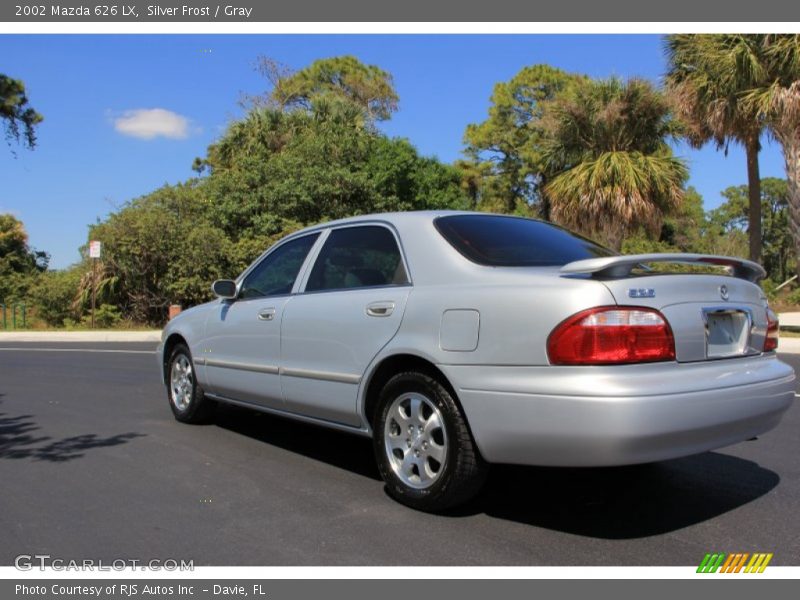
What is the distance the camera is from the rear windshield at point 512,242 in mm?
3916

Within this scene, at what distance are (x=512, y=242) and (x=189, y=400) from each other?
11.2ft

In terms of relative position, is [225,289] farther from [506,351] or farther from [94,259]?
[94,259]

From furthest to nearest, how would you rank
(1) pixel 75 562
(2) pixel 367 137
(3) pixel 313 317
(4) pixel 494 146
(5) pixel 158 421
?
1. (4) pixel 494 146
2. (2) pixel 367 137
3. (5) pixel 158 421
4. (3) pixel 313 317
5. (1) pixel 75 562

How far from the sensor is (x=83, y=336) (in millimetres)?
17297

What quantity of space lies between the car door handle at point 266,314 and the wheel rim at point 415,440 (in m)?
1.44

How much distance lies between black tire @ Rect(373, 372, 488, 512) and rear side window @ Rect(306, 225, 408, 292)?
2.13 ft

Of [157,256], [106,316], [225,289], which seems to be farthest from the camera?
[106,316]

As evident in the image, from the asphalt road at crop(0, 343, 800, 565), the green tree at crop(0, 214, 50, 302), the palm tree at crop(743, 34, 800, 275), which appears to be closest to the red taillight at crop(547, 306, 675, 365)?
the asphalt road at crop(0, 343, 800, 565)

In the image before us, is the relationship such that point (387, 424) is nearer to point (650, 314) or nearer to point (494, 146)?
point (650, 314)

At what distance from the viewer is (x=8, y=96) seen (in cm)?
2039

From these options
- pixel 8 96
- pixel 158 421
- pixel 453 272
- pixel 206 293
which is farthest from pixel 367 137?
pixel 453 272

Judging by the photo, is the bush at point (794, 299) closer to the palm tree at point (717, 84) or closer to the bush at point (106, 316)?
the palm tree at point (717, 84)

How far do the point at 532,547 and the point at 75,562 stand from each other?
2.12 metres

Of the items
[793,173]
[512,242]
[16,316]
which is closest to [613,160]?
[793,173]
